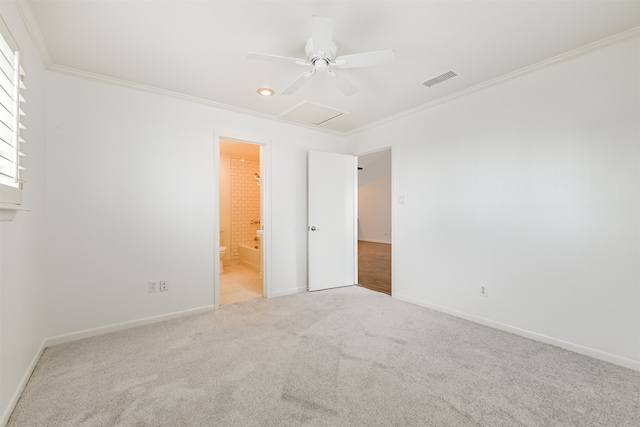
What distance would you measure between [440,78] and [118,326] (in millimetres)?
3940

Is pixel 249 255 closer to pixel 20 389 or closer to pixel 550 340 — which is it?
pixel 20 389

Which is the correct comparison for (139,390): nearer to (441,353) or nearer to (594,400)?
(441,353)

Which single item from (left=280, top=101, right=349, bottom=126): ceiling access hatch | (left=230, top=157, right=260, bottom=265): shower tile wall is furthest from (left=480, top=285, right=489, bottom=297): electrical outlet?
(left=230, top=157, right=260, bottom=265): shower tile wall

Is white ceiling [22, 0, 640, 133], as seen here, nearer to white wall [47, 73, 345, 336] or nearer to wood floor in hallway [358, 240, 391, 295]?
white wall [47, 73, 345, 336]

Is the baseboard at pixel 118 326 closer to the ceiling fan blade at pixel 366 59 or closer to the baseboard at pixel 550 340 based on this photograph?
the baseboard at pixel 550 340

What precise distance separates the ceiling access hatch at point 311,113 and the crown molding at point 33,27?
7.20ft

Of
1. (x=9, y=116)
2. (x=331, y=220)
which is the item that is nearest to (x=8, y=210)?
(x=9, y=116)

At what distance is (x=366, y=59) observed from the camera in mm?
1894

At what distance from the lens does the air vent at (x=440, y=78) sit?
257 centimetres

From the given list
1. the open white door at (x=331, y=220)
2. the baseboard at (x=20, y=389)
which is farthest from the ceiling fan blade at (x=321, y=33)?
the baseboard at (x=20, y=389)

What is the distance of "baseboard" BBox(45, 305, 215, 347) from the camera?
2412 millimetres

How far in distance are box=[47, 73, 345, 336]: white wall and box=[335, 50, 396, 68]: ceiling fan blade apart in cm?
194

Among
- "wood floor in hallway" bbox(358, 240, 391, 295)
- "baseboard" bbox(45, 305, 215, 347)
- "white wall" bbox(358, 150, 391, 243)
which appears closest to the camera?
"baseboard" bbox(45, 305, 215, 347)

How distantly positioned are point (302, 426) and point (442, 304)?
2293 mm
